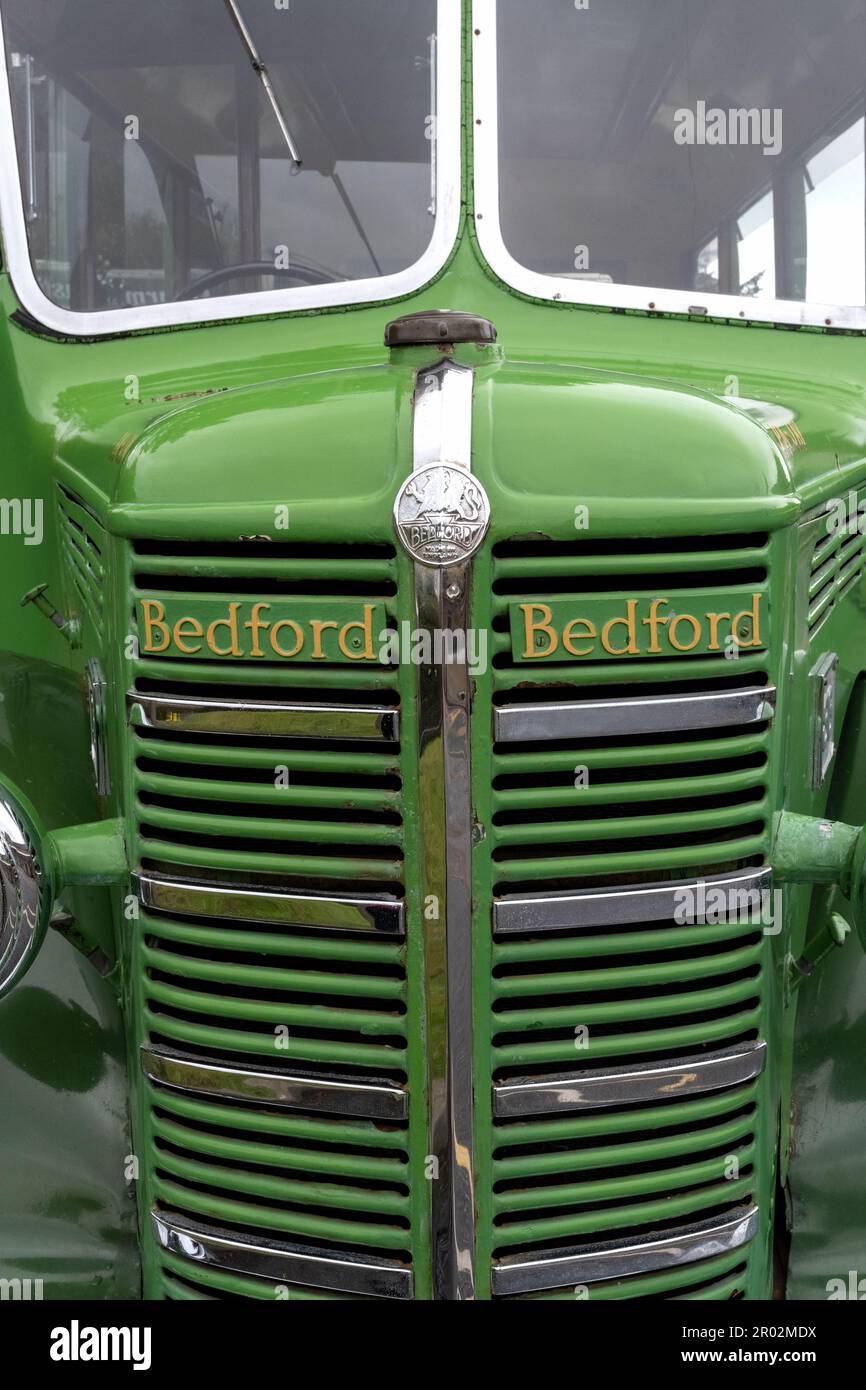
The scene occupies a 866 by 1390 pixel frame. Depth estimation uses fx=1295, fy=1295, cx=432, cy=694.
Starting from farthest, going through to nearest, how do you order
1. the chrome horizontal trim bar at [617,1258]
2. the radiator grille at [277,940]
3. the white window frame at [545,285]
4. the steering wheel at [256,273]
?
the steering wheel at [256,273], the white window frame at [545,285], the chrome horizontal trim bar at [617,1258], the radiator grille at [277,940]

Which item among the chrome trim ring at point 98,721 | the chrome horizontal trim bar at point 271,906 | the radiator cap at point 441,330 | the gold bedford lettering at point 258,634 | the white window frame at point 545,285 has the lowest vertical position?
the chrome horizontal trim bar at point 271,906

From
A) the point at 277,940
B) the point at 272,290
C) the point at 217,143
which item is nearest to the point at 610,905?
the point at 277,940

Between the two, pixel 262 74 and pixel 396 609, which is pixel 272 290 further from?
pixel 396 609

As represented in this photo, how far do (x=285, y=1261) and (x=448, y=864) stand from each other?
0.77 m

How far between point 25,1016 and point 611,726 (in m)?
1.43

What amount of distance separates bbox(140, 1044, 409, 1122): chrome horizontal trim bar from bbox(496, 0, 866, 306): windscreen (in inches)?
69.5

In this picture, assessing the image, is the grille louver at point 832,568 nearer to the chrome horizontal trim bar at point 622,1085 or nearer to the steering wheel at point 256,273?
A: the chrome horizontal trim bar at point 622,1085

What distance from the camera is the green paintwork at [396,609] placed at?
2025 millimetres

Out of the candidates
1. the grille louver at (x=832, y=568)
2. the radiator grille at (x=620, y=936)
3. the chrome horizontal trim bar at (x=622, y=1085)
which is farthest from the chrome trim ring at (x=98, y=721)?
the grille louver at (x=832, y=568)

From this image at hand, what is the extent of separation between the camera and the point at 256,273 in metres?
2.93

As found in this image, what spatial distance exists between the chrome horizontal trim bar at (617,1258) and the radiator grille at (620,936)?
0.02 meters

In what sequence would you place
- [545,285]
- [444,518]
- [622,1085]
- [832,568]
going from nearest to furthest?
1. [444,518]
2. [622,1085]
3. [832,568]
4. [545,285]

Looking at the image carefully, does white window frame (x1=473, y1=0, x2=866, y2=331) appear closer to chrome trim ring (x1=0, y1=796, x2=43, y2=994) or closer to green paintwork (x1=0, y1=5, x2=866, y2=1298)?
green paintwork (x1=0, y1=5, x2=866, y2=1298)

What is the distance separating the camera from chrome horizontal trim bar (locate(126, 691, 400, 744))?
6.58ft
